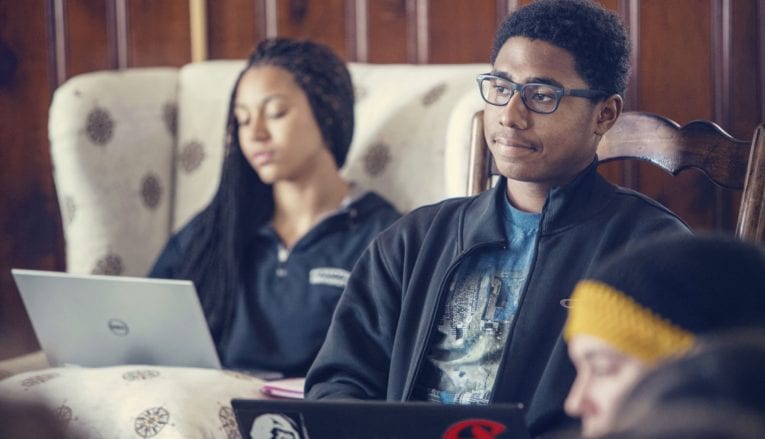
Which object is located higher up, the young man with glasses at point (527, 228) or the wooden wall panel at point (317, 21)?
the wooden wall panel at point (317, 21)

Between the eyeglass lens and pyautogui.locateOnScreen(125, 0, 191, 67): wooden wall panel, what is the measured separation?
1408 mm

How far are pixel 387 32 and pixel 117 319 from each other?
0.89 meters

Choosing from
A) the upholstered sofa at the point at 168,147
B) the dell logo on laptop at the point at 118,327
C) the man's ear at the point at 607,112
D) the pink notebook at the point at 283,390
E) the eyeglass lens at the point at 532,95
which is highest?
the eyeglass lens at the point at 532,95

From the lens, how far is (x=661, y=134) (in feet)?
4.77

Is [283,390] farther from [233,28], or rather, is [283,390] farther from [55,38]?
[55,38]

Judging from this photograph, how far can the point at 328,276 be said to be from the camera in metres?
1.92

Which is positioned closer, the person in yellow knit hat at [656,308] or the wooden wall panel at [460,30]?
the person in yellow knit hat at [656,308]

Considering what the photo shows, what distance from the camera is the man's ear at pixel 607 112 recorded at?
1.31 metres

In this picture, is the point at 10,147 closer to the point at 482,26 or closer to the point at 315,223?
the point at 315,223

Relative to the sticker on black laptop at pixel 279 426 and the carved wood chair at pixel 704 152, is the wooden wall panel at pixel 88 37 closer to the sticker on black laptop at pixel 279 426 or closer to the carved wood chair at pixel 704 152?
the carved wood chair at pixel 704 152

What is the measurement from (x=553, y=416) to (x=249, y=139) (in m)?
0.97

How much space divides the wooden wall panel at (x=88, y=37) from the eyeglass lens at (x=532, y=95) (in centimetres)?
150

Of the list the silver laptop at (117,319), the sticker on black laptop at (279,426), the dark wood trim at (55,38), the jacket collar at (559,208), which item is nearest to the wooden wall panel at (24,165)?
the dark wood trim at (55,38)

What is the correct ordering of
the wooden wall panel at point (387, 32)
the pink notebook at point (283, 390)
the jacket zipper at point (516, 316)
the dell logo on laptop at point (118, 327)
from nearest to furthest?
the jacket zipper at point (516, 316) < the pink notebook at point (283, 390) < the dell logo on laptop at point (118, 327) < the wooden wall panel at point (387, 32)
